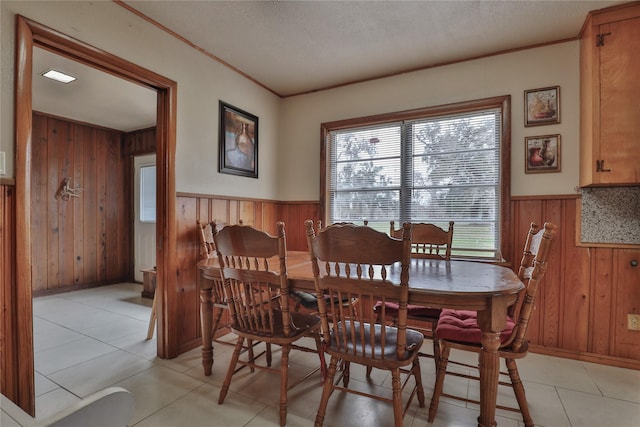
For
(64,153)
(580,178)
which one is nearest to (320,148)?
(580,178)

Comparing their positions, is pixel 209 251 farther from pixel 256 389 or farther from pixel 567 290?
pixel 567 290

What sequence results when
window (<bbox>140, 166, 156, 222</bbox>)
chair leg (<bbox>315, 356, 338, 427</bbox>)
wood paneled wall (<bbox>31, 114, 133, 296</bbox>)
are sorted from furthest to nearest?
window (<bbox>140, 166, 156, 222</bbox>)
wood paneled wall (<bbox>31, 114, 133, 296</bbox>)
chair leg (<bbox>315, 356, 338, 427</bbox>)

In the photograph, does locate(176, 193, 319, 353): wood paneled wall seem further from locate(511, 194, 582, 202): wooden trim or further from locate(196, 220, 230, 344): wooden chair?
locate(511, 194, 582, 202): wooden trim

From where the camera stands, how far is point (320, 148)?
3.48 m

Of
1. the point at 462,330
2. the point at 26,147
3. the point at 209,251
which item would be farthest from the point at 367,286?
the point at 26,147

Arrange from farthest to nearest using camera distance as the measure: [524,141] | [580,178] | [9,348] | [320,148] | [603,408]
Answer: [320,148] < [524,141] < [580,178] < [603,408] < [9,348]

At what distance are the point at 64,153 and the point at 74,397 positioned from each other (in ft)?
12.4

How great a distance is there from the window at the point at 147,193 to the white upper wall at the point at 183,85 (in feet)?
7.65

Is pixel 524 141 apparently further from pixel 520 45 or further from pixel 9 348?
pixel 9 348

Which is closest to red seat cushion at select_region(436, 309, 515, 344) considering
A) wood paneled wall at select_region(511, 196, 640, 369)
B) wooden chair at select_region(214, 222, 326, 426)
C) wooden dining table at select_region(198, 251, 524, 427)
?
wooden dining table at select_region(198, 251, 524, 427)

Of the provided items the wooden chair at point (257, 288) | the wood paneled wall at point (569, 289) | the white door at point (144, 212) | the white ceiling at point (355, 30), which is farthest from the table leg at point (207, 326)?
the white door at point (144, 212)

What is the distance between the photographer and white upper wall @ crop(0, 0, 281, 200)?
1.60m

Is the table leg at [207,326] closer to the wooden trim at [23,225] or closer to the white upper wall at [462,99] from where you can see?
the wooden trim at [23,225]

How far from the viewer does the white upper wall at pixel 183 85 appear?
1.60m
